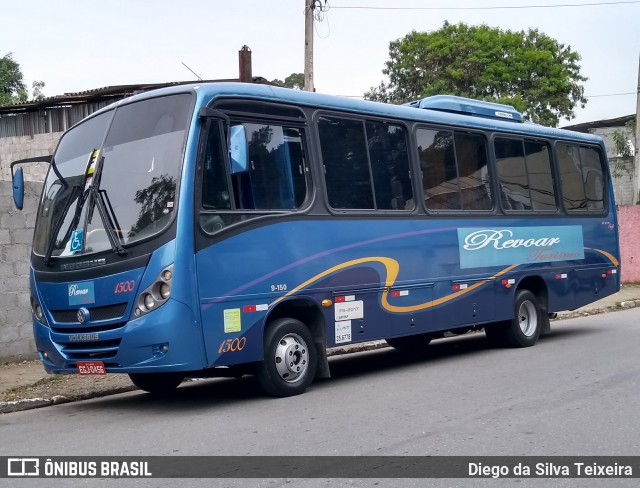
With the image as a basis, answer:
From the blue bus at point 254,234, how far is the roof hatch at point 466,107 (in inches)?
2.9

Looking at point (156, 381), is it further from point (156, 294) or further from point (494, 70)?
point (494, 70)

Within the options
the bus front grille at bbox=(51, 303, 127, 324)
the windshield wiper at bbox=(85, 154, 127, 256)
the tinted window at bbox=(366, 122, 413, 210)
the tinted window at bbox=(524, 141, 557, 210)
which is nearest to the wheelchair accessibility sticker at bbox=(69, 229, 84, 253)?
the windshield wiper at bbox=(85, 154, 127, 256)

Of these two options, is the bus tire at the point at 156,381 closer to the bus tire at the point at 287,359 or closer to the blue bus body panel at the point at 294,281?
the blue bus body panel at the point at 294,281

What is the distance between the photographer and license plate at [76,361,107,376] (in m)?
8.54

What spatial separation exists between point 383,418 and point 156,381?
10.8 ft

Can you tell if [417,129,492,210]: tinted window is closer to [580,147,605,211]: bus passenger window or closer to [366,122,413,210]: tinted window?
[366,122,413,210]: tinted window

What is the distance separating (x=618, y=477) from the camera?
586 cm

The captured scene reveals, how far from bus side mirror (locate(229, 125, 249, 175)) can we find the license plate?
232 cm

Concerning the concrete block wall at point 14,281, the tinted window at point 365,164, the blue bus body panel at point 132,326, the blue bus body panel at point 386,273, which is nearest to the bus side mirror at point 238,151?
the blue bus body panel at point 386,273

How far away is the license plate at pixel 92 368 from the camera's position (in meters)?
8.54
